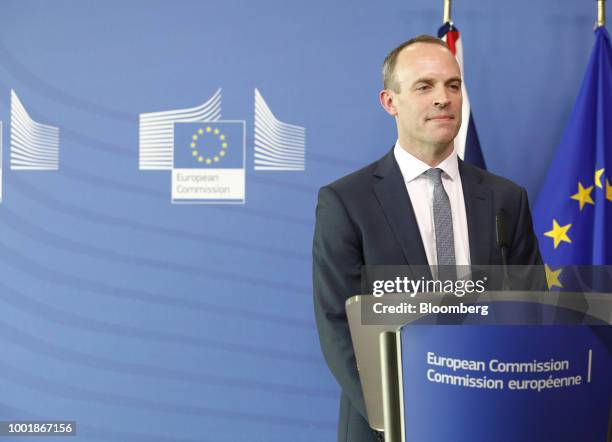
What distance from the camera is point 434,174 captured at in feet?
5.86

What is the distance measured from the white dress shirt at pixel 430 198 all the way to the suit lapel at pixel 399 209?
26 millimetres

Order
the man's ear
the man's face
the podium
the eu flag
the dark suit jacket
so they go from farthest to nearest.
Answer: the eu flag
the man's ear
the man's face
the dark suit jacket
the podium

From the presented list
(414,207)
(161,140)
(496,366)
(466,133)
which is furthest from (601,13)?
(496,366)

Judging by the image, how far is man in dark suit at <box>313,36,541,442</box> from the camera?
165cm

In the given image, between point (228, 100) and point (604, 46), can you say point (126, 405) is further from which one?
point (604, 46)

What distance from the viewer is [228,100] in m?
3.16

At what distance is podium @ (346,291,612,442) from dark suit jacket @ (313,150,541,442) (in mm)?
522

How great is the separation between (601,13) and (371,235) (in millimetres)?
1921

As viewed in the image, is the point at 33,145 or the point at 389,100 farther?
the point at 33,145

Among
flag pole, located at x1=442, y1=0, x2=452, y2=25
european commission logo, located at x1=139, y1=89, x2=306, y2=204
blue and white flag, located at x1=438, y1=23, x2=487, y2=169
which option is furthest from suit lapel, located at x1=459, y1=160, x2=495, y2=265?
european commission logo, located at x1=139, y1=89, x2=306, y2=204

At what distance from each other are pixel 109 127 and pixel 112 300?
80 centimetres

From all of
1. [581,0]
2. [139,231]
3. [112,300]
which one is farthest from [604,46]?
[112,300]

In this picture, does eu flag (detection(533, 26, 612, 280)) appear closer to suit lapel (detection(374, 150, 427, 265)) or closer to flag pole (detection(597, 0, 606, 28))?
flag pole (detection(597, 0, 606, 28))

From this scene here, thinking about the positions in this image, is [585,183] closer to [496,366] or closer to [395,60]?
[395,60]
